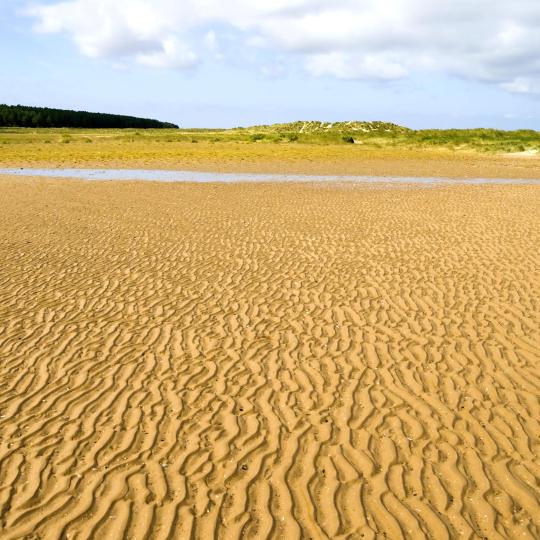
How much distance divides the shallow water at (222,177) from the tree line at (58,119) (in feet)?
323

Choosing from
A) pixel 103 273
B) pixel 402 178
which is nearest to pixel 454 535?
pixel 103 273

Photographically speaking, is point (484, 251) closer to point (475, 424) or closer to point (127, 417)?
point (475, 424)

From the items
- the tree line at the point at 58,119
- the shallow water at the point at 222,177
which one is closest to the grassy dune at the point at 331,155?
the shallow water at the point at 222,177

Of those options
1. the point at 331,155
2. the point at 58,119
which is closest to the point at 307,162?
the point at 331,155

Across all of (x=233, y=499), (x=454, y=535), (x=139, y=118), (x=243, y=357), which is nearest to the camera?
(x=454, y=535)

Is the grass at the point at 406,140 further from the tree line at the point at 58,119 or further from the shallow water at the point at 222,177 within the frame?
the tree line at the point at 58,119

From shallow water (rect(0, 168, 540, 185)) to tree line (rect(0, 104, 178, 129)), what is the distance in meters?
98.4

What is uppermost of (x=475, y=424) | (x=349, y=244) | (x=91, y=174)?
(x=475, y=424)

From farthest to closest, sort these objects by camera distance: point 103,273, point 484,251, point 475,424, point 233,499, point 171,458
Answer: point 484,251 < point 103,273 < point 475,424 < point 171,458 < point 233,499

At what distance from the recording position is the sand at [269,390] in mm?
6027

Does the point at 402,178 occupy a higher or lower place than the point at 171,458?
lower

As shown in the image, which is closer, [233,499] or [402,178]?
[233,499]

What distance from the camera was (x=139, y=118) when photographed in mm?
193500

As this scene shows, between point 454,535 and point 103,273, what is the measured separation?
11.2m
